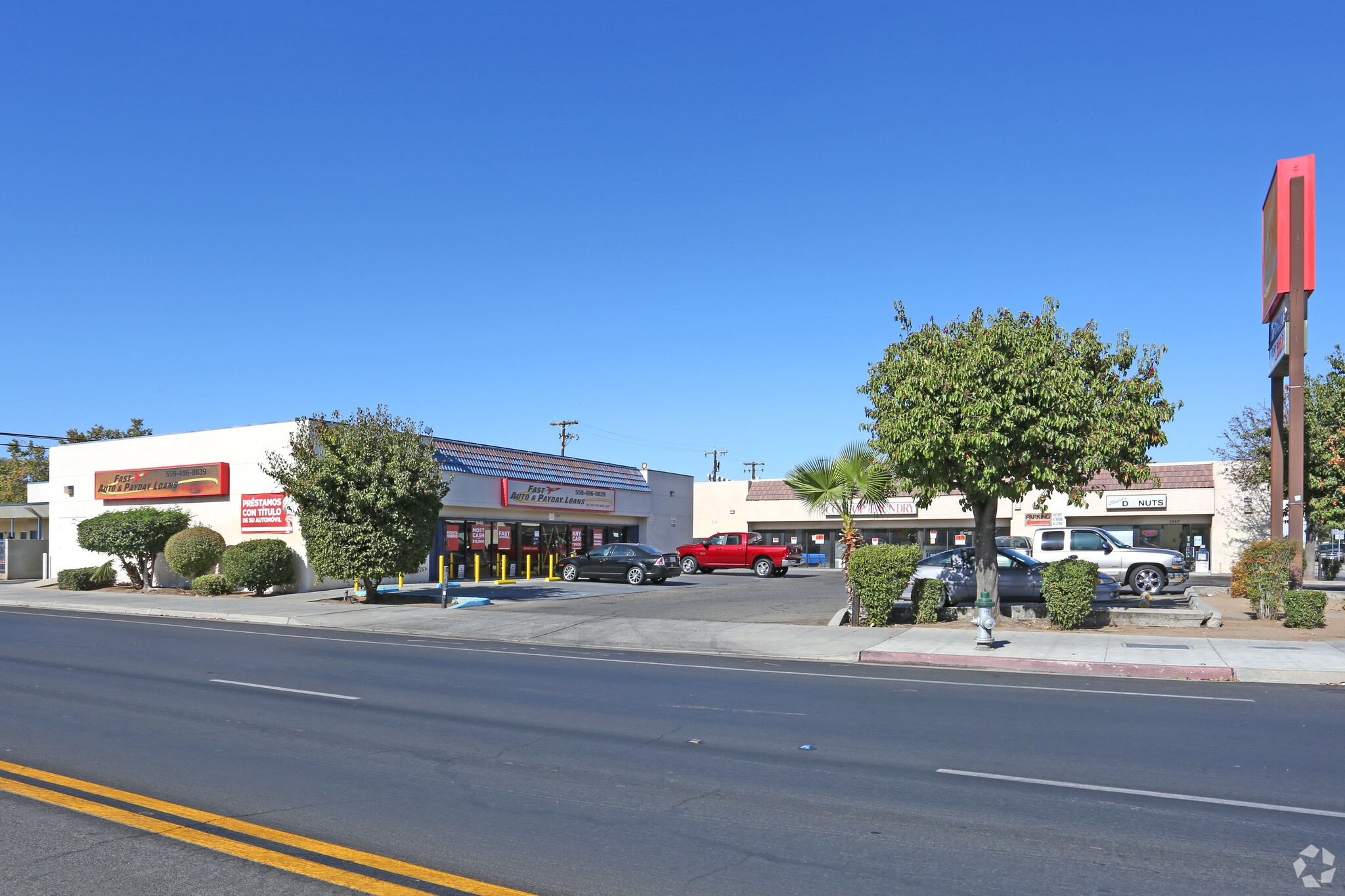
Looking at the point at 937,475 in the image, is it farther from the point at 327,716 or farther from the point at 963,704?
the point at 327,716

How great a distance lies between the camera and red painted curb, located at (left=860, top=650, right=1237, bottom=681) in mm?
12773

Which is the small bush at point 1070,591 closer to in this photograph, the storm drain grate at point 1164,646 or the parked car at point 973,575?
the storm drain grate at point 1164,646

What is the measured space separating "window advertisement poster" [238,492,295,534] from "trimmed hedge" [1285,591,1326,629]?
2587 centimetres

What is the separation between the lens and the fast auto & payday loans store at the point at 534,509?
107ft

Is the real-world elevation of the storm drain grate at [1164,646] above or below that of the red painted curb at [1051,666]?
above

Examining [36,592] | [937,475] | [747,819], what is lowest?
[36,592]

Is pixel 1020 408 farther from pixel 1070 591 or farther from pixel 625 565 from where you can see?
pixel 625 565

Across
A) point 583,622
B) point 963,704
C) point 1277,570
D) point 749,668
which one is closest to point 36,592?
point 583,622

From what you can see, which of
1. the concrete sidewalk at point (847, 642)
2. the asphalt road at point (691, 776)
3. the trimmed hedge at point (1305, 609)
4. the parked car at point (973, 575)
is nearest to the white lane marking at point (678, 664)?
the asphalt road at point (691, 776)

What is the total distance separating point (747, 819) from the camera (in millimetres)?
5879

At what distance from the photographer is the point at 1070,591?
55.5ft

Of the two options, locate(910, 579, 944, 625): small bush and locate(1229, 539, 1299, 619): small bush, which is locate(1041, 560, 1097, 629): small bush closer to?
locate(910, 579, 944, 625): small bush

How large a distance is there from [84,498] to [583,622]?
25.9m

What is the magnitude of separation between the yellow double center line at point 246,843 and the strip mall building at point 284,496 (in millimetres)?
22210
